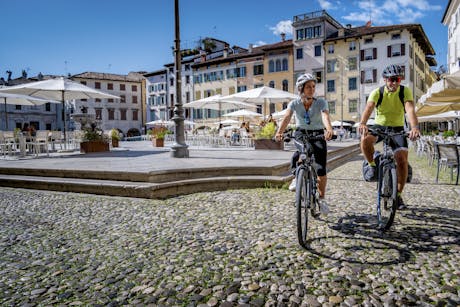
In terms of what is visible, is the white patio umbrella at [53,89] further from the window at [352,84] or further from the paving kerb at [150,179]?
the window at [352,84]

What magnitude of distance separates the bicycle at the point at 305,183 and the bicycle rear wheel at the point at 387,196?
0.72 metres

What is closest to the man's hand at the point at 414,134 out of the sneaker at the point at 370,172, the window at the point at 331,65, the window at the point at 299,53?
the sneaker at the point at 370,172

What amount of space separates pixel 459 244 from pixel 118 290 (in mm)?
3172

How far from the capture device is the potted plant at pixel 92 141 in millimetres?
13234

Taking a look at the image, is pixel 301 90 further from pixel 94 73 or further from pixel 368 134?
pixel 94 73

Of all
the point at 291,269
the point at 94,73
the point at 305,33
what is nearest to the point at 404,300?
the point at 291,269

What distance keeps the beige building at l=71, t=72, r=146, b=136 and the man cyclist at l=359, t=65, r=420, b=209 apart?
60.5 meters

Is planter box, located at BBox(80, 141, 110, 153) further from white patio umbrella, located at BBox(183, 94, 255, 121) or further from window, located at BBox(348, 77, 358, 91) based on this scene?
window, located at BBox(348, 77, 358, 91)

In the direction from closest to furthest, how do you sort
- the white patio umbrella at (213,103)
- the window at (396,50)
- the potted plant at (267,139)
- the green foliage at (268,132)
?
the potted plant at (267,139), the green foliage at (268,132), the white patio umbrella at (213,103), the window at (396,50)

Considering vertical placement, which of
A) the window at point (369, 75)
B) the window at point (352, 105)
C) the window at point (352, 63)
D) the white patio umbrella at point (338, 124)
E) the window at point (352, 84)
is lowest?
the white patio umbrella at point (338, 124)

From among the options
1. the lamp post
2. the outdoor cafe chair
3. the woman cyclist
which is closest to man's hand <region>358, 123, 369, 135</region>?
the woman cyclist

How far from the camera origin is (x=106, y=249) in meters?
3.64

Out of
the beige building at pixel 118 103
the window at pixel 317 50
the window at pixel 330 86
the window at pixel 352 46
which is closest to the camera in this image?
the window at pixel 352 46

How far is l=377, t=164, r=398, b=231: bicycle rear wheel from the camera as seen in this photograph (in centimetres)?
391
